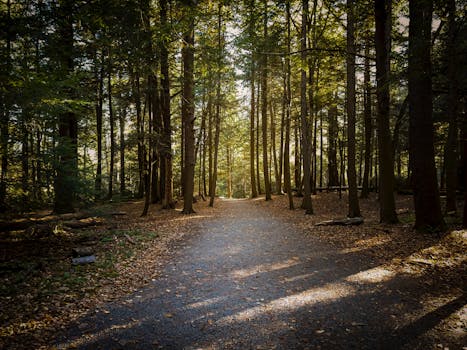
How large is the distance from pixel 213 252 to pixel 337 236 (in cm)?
445

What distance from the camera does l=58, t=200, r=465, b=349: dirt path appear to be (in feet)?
11.3

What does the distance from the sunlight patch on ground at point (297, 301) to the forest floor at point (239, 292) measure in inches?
0.8

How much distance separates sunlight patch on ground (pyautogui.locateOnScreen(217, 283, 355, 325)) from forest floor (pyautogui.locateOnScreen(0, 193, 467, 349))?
0.8 inches

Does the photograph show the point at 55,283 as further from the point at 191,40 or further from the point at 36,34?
the point at 191,40

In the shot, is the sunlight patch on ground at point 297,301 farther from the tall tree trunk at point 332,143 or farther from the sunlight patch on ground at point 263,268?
the tall tree trunk at point 332,143

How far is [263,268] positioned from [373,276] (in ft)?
7.91

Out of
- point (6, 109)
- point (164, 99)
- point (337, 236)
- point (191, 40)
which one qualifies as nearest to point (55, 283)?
point (6, 109)

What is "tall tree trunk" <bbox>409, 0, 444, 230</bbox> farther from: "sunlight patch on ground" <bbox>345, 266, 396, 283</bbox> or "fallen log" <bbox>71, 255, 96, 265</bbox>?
"fallen log" <bbox>71, 255, 96, 265</bbox>

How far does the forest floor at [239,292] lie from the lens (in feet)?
11.5

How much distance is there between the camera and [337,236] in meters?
8.73

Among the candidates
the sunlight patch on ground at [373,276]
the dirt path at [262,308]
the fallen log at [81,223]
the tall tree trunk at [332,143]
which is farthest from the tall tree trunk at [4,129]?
the tall tree trunk at [332,143]

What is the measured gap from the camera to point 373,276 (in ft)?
17.6

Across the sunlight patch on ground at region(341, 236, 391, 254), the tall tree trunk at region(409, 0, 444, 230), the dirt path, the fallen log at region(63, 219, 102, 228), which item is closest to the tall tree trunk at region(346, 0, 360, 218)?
the tall tree trunk at region(409, 0, 444, 230)

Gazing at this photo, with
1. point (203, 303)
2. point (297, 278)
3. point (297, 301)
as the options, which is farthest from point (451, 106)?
point (203, 303)
